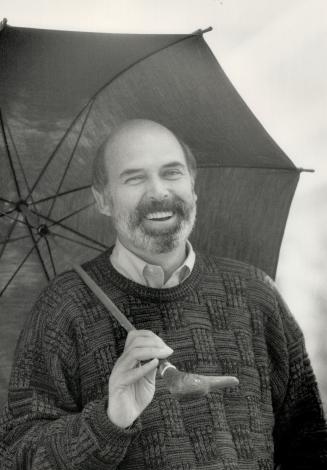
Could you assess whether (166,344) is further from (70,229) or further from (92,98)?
(92,98)

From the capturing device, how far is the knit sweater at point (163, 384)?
2.44 metres

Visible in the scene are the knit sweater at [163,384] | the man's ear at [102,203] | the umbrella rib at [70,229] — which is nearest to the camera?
the knit sweater at [163,384]

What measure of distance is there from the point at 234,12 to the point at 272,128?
0.56 m

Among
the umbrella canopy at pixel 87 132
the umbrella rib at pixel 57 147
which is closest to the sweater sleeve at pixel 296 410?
the umbrella canopy at pixel 87 132

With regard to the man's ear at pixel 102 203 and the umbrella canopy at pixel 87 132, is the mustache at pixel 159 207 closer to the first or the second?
the man's ear at pixel 102 203

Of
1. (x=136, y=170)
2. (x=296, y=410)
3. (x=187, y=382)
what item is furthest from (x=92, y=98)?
(x=296, y=410)

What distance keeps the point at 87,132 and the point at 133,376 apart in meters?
1.10

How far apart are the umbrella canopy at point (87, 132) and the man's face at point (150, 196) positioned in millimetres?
234

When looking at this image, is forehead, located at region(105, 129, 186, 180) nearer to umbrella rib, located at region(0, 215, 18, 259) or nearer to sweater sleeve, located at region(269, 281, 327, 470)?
umbrella rib, located at region(0, 215, 18, 259)

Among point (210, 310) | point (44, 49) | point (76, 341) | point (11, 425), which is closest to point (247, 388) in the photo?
point (210, 310)

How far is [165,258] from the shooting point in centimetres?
272

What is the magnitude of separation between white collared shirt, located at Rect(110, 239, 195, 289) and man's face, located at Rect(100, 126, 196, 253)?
0.13 feet

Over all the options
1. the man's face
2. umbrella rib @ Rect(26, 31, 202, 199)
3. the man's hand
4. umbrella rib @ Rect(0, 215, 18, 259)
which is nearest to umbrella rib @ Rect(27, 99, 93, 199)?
umbrella rib @ Rect(26, 31, 202, 199)

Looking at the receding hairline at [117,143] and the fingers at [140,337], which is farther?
the receding hairline at [117,143]
